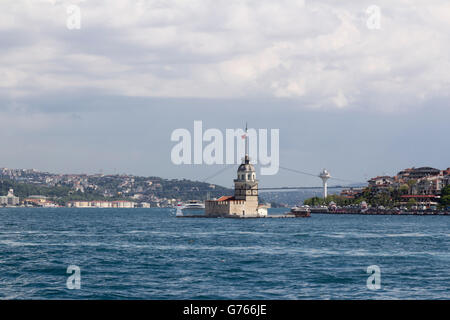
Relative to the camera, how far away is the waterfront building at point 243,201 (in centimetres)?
13050

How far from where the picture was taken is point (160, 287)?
90.9 ft

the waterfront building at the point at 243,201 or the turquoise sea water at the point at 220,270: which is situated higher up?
the waterfront building at the point at 243,201

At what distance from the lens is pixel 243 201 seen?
5172 inches

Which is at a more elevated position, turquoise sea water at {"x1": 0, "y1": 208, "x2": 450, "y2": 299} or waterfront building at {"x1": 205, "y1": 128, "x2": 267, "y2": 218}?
waterfront building at {"x1": 205, "y1": 128, "x2": 267, "y2": 218}

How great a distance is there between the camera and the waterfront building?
428 feet

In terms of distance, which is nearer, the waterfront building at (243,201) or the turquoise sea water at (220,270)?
the turquoise sea water at (220,270)

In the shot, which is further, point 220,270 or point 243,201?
point 243,201

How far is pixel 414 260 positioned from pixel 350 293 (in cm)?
1520

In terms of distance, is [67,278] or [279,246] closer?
[67,278]
